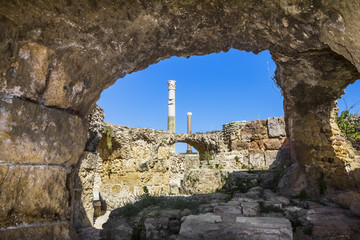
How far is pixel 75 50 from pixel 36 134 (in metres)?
0.79

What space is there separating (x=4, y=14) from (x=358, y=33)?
2.59 meters

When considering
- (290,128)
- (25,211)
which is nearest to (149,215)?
(25,211)

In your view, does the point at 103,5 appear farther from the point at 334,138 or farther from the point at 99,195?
the point at 99,195

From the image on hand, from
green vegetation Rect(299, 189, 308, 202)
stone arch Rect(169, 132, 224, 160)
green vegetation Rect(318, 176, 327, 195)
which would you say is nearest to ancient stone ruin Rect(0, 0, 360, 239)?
green vegetation Rect(299, 189, 308, 202)

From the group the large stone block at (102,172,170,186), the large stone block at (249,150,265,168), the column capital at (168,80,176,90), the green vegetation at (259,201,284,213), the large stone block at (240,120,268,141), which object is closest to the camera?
the green vegetation at (259,201,284,213)

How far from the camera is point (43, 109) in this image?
6.97 ft

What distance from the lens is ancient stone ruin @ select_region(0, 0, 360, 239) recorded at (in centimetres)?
193

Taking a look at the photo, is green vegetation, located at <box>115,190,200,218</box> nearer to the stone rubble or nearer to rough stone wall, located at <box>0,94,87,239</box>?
the stone rubble

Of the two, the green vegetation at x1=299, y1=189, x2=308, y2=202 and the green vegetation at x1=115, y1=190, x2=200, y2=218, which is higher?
the green vegetation at x1=299, y1=189, x2=308, y2=202

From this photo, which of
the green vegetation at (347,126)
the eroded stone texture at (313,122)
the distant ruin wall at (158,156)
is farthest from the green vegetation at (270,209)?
the green vegetation at (347,126)

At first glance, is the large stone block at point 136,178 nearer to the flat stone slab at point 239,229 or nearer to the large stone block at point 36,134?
the flat stone slab at point 239,229

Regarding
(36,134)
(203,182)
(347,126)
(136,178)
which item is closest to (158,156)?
(136,178)

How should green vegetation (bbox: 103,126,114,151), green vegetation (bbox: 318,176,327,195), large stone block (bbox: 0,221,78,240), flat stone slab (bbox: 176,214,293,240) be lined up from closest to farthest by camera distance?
1. large stone block (bbox: 0,221,78,240)
2. flat stone slab (bbox: 176,214,293,240)
3. green vegetation (bbox: 318,176,327,195)
4. green vegetation (bbox: 103,126,114,151)

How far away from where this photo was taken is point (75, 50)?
89.7 inches
